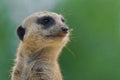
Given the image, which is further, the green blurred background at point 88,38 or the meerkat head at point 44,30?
the green blurred background at point 88,38

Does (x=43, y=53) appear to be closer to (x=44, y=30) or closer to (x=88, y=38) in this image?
(x=44, y=30)

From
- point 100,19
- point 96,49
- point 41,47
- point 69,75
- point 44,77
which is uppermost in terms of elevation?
point 100,19

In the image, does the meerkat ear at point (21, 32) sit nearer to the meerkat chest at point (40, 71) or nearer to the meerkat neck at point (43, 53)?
the meerkat neck at point (43, 53)

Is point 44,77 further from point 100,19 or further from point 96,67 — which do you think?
point 100,19

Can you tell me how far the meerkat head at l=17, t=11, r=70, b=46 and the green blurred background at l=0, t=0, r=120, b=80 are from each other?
27.1 ft

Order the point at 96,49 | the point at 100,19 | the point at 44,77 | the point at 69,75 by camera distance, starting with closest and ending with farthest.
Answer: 1. the point at 44,77
2. the point at 69,75
3. the point at 96,49
4. the point at 100,19

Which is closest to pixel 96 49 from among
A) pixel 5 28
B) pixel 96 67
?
pixel 96 67

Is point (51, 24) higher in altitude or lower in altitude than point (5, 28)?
lower

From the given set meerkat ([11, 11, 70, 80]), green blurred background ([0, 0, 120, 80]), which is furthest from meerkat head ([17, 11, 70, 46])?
green blurred background ([0, 0, 120, 80])

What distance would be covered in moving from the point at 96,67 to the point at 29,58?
11039mm

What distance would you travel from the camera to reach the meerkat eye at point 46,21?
6816 mm

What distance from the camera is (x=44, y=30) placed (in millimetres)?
6801

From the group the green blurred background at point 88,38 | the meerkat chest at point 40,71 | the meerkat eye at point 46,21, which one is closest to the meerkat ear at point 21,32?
the meerkat eye at point 46,21

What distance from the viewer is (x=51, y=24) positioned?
6.81 metres
